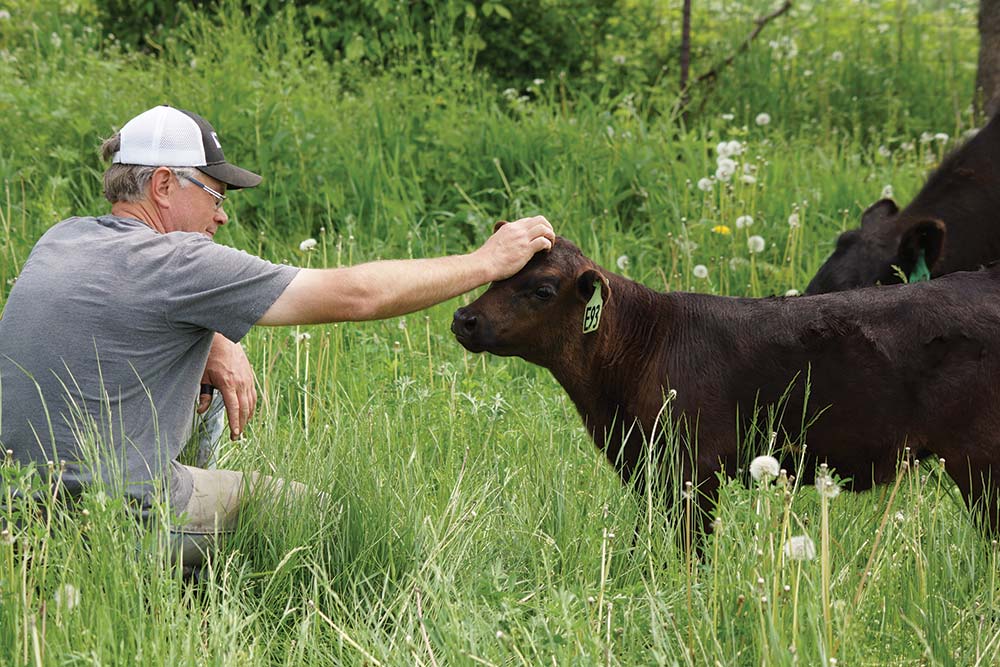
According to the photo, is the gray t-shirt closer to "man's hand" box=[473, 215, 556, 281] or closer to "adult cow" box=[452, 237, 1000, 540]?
"man's hand" box=[473, 215, 556, 281]

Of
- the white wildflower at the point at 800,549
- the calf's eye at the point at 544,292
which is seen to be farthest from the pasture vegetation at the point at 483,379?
the calf's eye at the point at 544,292

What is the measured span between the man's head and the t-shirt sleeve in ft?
1.01

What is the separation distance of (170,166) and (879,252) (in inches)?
136

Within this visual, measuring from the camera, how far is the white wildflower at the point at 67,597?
3.14 meters

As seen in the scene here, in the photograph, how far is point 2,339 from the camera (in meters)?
3.78

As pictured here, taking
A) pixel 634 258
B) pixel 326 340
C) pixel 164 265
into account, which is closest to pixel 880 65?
pixel 634 258

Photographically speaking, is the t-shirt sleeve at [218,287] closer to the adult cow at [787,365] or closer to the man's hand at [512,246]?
the man's hand at [512,246]

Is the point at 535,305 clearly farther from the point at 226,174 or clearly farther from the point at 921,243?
the point at 921,243

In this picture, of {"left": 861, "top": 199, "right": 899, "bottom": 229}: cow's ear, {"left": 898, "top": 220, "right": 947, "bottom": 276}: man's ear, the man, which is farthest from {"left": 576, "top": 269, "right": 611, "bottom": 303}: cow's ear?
{"left": 861, "top": 199, "right": 899, "bottom": 229}: cow's ear

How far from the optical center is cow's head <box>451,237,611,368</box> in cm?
440

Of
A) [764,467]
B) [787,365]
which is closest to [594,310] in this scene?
[787,365]

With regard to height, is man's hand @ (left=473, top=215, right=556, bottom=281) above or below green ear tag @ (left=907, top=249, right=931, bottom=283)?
above

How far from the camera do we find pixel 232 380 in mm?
4387

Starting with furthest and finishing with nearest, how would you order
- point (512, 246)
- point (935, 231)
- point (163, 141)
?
1. point (935, 231)
2. point (512, 246)
3. point (163, 141)
